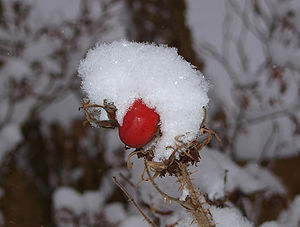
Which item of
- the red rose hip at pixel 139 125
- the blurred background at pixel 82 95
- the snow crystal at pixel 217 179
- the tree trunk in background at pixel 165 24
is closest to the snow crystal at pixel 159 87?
the red rose hip at pixel 139 125

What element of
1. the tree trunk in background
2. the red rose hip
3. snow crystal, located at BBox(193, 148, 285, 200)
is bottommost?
the red rose hip

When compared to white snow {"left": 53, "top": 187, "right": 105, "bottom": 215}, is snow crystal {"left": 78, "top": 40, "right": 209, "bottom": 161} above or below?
below

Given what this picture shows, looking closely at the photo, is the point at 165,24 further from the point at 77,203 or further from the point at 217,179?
the point at 217,179

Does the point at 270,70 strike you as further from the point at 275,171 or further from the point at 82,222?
the point at 82,222

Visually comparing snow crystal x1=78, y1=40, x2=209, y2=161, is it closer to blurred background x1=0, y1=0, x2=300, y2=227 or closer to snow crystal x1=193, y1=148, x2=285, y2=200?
snow crystal x1=193, y1=148, x2=285, y2=200

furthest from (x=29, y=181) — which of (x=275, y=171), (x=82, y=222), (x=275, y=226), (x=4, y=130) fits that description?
(x=275, y=226)

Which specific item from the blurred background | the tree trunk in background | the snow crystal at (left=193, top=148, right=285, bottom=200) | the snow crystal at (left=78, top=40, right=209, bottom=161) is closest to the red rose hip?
the snow crystal at (left=78, top=40, right=209, bottom=161)
